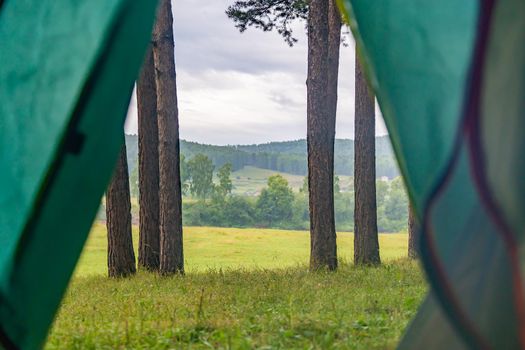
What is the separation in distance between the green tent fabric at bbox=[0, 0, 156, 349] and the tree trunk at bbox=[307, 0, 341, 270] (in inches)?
313

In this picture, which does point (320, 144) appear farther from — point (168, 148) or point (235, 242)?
point (235, 242)

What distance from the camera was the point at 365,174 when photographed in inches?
448

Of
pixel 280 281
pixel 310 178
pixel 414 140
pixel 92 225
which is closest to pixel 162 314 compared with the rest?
pixel 280 281

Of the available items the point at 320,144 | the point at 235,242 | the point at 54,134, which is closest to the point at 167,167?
the point at 320,144

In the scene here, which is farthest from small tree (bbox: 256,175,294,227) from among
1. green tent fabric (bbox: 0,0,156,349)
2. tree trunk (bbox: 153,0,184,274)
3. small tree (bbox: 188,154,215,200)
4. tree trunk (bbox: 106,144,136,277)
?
green tent fabric (bbox: 0,0,156,349)

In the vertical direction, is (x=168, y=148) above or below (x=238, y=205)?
above

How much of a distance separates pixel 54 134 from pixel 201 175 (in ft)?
129

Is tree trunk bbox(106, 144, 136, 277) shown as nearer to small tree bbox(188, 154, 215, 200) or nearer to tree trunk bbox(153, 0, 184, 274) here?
tree trunk bbox(153, 0, 184, 274)

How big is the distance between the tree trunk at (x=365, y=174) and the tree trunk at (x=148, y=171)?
3466mm

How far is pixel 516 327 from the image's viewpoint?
1599 mm

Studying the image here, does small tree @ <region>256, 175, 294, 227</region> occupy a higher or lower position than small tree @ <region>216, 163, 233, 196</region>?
lower

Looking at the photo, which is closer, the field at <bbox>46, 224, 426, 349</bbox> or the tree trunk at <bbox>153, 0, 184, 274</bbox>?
the field at <bbox>46, 224, 426, 349</bbox>

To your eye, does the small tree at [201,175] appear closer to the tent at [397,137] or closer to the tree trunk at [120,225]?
the tree trunk at [120,225]

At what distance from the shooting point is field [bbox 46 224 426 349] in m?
4.05
